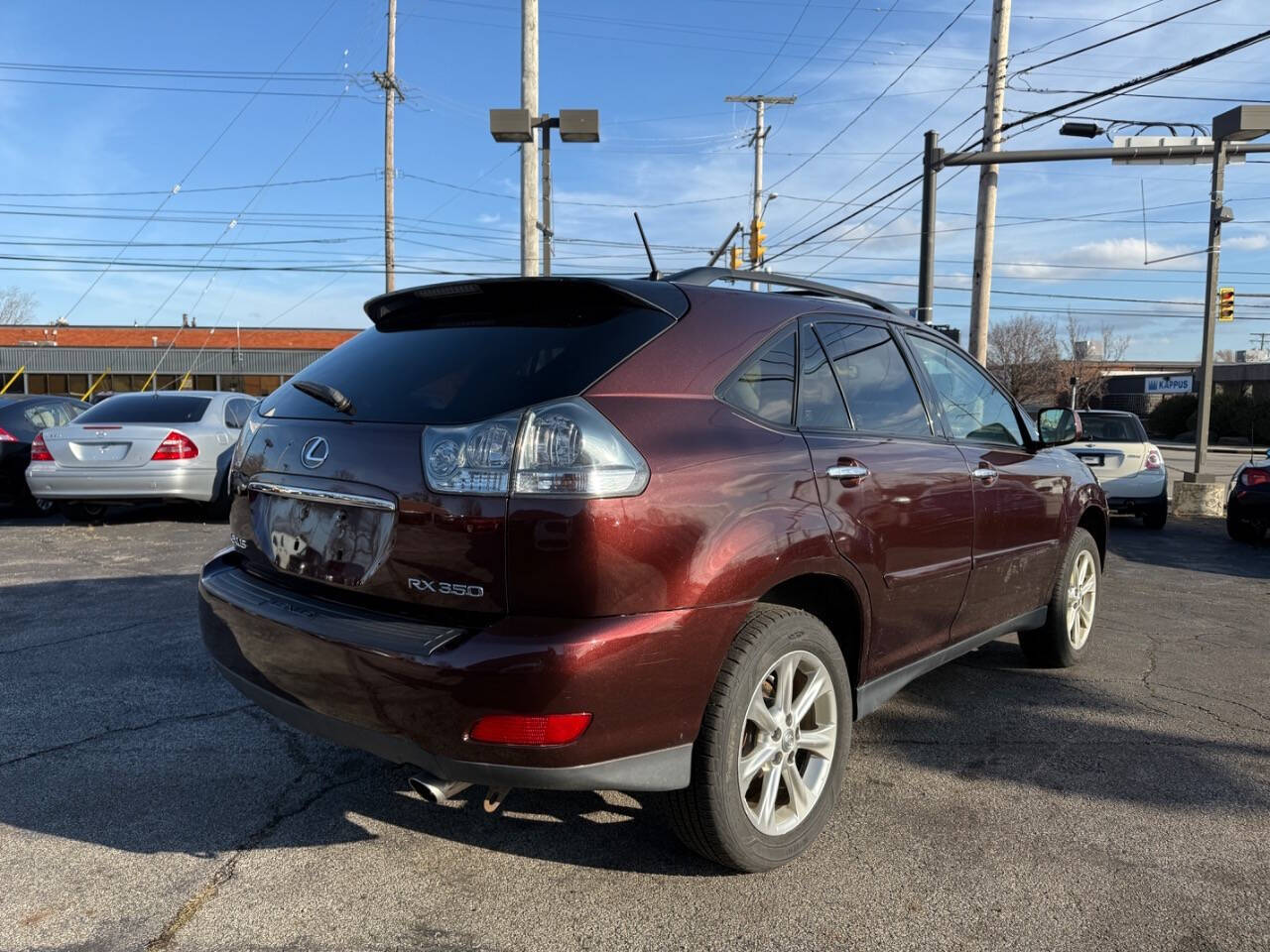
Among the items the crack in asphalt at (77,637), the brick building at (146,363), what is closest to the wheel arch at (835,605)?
the crack in asphalt at (77,637)

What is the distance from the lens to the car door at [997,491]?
398 centimetres

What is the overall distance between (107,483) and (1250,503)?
482 inches

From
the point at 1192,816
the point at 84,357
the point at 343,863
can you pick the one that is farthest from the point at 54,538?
the point at 84,357

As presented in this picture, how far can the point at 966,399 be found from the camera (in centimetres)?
430

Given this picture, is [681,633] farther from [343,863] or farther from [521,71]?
[521,71]

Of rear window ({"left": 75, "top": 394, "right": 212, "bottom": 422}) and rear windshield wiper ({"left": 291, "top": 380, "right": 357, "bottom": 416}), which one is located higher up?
rear windshield wiper ({"left": 291, "top": 380, "right": 357, "bottom": 416})

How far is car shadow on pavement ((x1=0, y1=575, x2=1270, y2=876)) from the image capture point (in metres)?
3.07

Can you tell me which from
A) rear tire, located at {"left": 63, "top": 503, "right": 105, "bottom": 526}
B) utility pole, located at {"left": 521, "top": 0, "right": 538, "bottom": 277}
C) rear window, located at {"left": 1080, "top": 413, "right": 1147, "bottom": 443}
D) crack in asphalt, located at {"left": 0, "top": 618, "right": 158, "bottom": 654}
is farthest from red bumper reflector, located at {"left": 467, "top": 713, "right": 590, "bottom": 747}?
utility pole, located at {"left": 521, "top": 0, "right": 538, "bottom": 277}

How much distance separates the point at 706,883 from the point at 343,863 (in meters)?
1.11

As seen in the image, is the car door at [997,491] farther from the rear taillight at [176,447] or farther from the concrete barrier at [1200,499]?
the concrete barrier at [1200,499]

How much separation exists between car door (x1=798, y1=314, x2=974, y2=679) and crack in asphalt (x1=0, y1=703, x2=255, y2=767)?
2.79 meters

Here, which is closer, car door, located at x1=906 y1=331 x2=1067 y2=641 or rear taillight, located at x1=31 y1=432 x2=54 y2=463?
car door, located at x1=906 y1=331 x2=1067 y2=641

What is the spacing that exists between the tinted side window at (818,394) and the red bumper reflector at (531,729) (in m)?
1.29

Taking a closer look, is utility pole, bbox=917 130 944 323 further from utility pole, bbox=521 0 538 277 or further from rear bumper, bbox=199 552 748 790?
rear bumper, bbox=199 552 748 790
